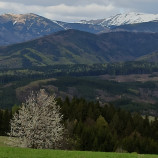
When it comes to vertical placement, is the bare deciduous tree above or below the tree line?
above

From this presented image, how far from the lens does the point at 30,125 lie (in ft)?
220

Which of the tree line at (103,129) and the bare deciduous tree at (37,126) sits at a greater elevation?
the bare deciduous tree at (37,126)

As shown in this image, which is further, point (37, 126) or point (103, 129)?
point (103, 129)

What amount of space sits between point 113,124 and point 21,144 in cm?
6813

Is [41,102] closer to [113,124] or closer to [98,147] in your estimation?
[98,147]

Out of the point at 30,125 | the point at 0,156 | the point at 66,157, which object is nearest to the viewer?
the point at 0,156

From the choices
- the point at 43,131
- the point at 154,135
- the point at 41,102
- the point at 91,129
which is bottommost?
the point at 154,135

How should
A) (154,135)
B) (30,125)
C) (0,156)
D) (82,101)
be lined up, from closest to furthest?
(0,156) → (30,125) → (154,135) → (82,101)

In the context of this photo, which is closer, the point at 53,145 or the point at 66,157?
the point at 66,157

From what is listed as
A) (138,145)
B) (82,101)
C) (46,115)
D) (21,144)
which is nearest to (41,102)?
(46,115)

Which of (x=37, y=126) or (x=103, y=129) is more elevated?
(x=37, y=126)

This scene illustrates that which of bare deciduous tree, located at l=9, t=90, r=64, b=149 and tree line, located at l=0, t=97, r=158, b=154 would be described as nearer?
bare deciduous tree, located at l=9, t=90, r=64, b=149

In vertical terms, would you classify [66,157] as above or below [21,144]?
above

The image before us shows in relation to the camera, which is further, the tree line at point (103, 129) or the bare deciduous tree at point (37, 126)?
the tree line at point (103, 129)
